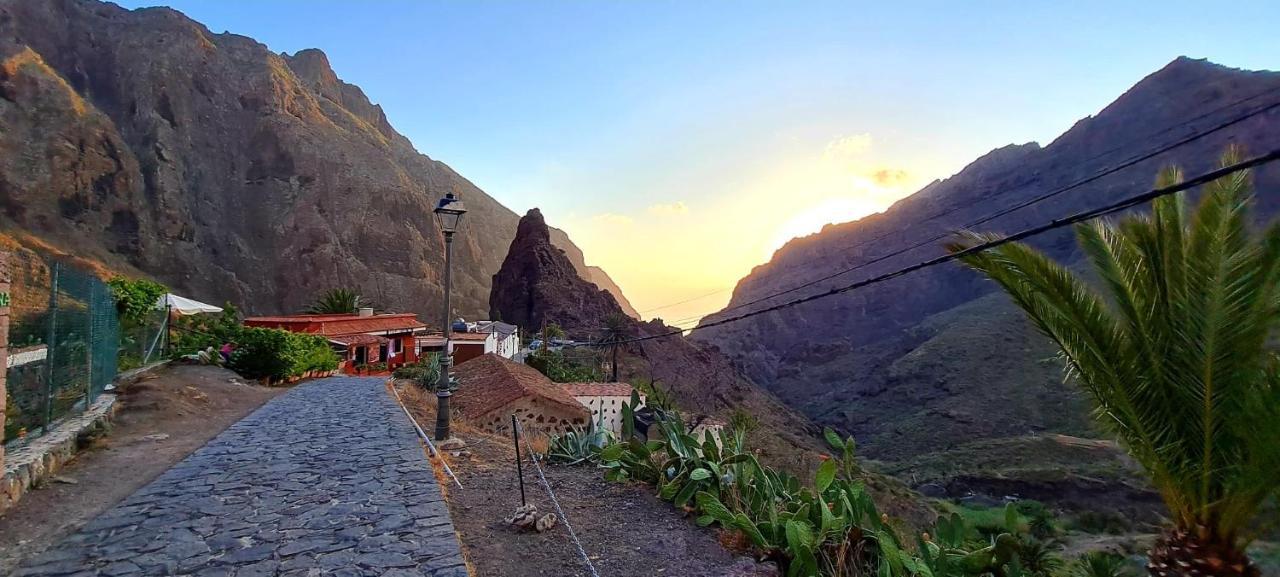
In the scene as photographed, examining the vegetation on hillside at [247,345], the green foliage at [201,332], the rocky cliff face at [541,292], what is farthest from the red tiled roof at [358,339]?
the rocky cliff face at [541,292]

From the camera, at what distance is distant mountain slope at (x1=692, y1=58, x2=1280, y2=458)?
49000 mm

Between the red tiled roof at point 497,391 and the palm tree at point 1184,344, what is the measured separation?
11.9 meters

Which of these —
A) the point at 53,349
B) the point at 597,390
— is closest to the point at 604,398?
the point at 597,390

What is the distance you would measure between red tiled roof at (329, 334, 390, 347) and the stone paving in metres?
19.1

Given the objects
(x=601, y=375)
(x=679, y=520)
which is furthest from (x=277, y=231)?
(x=679, y=520)

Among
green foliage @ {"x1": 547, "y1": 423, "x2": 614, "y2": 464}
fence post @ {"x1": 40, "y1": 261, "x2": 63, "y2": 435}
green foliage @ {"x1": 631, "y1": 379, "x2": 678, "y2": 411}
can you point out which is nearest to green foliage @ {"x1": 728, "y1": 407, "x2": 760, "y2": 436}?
green foliage @ {"x1": 631, "y1": 379, "x2": 678, "y2": 411}

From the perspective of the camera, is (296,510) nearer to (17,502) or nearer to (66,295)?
(17,502)

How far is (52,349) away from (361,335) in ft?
75.3

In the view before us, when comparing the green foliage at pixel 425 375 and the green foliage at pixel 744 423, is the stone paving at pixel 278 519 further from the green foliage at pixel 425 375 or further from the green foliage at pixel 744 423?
the green foliage at pixel 425 375

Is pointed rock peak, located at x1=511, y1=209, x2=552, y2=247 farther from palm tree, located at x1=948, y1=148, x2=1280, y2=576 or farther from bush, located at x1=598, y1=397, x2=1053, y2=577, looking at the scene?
palm tree, located at x1=948, y1=148, x2=1280, y2=576

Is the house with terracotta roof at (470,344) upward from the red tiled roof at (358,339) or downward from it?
downward

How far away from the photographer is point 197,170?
65.8 m

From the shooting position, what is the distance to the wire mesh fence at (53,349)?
18.8 feet

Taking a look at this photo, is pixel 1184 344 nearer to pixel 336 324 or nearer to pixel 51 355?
pixel 51 355
